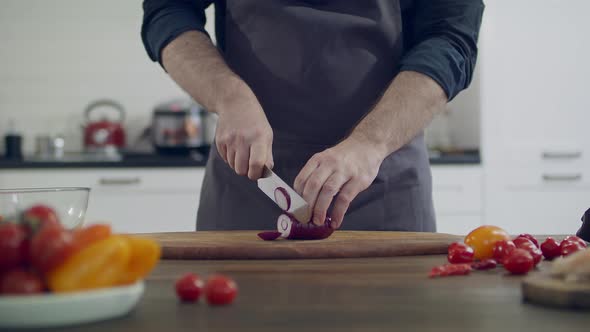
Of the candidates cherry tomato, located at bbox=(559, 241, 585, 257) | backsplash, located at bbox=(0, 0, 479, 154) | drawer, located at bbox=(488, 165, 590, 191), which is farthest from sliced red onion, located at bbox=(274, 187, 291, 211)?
backsplash, located at bbox=(0, 0, 479, 154)

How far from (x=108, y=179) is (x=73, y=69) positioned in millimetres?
855

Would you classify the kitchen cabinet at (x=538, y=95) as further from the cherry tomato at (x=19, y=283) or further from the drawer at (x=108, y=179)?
the cherry tomato at (x=19, y=283)

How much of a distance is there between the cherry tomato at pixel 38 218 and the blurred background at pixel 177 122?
2.14 meters

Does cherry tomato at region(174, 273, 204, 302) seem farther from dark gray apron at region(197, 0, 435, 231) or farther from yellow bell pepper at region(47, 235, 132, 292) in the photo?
dark gray apron at region(197, 0, 435, 231)

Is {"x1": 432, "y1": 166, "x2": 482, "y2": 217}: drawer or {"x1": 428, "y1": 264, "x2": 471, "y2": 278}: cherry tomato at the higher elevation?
{"x1": 428, "y1": 264, "x2": 471, "y2": 278}: cherry tomato

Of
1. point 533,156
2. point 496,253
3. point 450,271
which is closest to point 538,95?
point 533,156

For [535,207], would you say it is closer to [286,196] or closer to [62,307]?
[286,196]

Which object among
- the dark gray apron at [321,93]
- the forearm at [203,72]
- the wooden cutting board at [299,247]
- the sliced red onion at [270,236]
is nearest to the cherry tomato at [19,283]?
the wooden cutting board at [299,247]

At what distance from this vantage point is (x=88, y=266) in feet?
1.68

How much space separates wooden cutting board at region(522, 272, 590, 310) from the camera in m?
0.61

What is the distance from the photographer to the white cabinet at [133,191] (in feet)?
8.91

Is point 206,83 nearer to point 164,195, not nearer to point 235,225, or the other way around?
point 235,225

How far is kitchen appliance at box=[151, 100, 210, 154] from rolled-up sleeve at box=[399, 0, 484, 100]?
1.70 metres

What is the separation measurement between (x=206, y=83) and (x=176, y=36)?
0.15 meters
